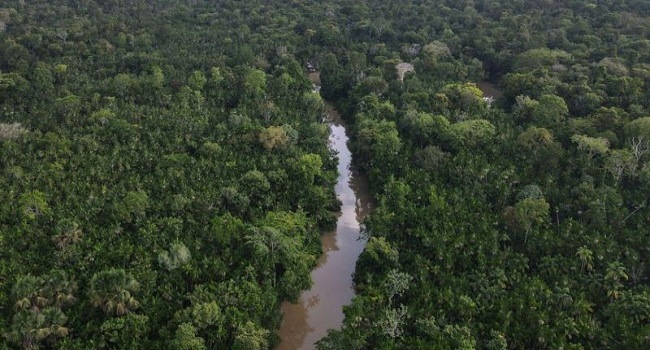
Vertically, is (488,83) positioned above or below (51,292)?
below

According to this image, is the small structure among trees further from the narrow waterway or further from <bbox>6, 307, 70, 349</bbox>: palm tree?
<bbox>6, 307, 70, 349</bbox>: palm tree

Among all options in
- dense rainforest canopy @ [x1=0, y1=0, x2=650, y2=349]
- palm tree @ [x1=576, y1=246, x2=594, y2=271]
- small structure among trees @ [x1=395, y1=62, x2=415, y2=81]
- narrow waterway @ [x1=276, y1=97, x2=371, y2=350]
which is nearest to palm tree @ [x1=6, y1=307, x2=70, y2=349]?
dense rainforest canopy @ [x1=0, y1=0, x2=650, y2=349]

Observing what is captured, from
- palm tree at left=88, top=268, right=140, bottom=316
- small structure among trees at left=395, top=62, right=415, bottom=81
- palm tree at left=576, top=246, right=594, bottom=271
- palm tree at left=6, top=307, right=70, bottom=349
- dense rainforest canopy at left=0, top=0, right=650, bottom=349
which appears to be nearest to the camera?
palm tree at left=6, top=307, right=70, bottom=349

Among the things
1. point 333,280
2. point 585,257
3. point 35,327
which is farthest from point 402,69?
point 35,327

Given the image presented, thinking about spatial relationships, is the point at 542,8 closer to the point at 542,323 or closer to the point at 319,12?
the point at 319,12

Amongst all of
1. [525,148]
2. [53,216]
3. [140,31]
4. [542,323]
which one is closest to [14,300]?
[53,216]

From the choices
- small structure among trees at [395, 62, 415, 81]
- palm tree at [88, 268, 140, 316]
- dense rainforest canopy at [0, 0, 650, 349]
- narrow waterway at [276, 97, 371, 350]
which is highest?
palm tree at [88, 268, 140, 316]
